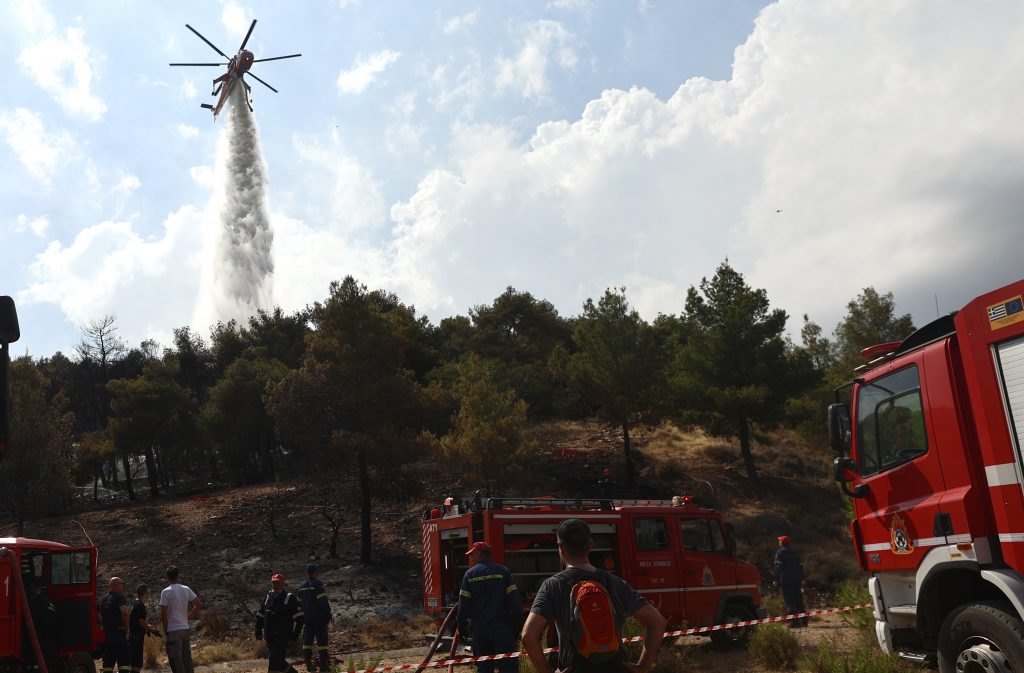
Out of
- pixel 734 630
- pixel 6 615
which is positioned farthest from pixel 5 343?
pixel 734 630

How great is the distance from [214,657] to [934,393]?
15.5 metres

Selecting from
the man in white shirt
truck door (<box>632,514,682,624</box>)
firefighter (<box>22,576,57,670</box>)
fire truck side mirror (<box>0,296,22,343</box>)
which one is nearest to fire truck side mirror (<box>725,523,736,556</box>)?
truck door (<box>632,514,682,624</box>)

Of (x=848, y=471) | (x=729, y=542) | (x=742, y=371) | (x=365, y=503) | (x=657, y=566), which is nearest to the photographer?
(x=848, y=471)

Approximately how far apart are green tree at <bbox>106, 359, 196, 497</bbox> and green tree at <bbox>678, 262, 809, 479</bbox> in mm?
28078

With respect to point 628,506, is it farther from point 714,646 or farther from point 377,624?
point 377,624

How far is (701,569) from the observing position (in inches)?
498

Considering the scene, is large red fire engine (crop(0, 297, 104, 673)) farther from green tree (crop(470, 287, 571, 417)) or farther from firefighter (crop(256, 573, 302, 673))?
green tree (crop(470, 287, 571, 417))

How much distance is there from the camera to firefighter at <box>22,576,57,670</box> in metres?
10.2

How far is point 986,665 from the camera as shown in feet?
19.2

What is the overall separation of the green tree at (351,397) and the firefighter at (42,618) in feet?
57.4

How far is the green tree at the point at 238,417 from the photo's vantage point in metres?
44.7

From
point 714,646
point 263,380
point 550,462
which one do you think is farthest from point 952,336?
point 263,380

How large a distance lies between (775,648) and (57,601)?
10.0 m

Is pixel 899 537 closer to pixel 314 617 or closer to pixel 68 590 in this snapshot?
pixel 314 617
